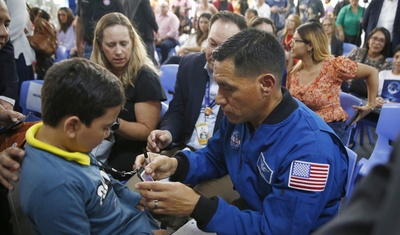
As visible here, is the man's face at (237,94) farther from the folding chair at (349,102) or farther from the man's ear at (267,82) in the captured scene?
the folding chair at (349,102)

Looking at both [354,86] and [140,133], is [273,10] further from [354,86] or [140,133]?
[140,133]

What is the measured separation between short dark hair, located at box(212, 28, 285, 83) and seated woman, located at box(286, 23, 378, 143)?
1740 millimetres

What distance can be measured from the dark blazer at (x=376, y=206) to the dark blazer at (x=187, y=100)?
6.51 ft

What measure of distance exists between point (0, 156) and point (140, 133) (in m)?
0.99

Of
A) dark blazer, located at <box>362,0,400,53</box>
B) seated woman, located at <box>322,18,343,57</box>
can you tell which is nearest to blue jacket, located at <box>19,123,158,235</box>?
dark blazer, located at <box>362,0,400,53</box>

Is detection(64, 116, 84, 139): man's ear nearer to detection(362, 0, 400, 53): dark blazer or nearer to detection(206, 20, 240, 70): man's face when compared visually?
detection(206, 20, 240, 70): man's face

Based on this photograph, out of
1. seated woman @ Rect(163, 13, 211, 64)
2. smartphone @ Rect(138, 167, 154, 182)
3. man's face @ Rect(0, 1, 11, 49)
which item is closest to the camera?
smartphone @ Rect(138, 167, 154, 182)

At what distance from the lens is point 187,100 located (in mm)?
2496

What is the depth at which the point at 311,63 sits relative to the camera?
3.23 m

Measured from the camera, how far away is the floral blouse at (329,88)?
302 centimetres

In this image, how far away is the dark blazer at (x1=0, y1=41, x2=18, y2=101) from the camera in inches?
98.3

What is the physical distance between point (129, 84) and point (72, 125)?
1040mm

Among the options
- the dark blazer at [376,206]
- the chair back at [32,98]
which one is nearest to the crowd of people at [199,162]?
the chair back at [32,98]

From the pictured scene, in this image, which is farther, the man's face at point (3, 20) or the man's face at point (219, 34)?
the man's face at point (219, 34)
